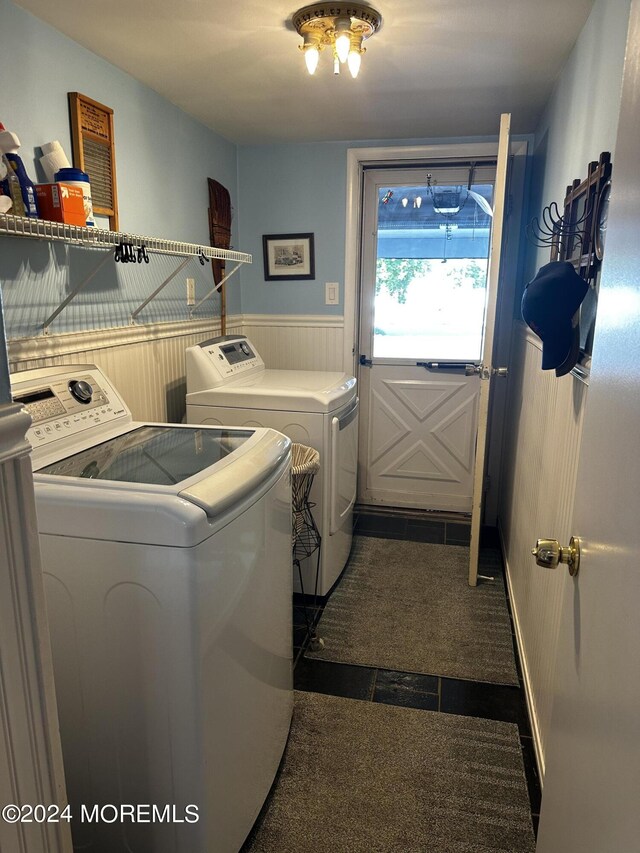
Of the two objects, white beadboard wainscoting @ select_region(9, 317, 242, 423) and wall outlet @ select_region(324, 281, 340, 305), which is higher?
→ wall outlet @ select_region(324, 281, 340, 305)

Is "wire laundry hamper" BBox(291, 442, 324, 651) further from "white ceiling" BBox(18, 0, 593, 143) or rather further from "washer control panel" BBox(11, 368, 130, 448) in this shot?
"white ceiling" BBox(18, 0, 593, 143)

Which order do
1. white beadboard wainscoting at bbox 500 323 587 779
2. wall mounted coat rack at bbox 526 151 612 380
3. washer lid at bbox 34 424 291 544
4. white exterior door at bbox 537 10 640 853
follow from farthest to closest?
white beadboard wainscoting at bbox 500 323 587 779 < wall mounted coat rack at bbox 526 151 612 380 < washer lid at bbox 34 424 291 544 < white exterior door at bbox 537 10 640 853

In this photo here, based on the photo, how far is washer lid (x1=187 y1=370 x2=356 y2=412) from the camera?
2.48m

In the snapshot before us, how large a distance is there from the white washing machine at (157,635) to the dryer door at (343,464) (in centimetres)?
111

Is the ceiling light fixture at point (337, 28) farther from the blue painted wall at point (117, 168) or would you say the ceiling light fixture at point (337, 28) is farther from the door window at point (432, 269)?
the door window at point (432, 269)

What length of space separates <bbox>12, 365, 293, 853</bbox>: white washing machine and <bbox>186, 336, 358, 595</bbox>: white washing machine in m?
1.01

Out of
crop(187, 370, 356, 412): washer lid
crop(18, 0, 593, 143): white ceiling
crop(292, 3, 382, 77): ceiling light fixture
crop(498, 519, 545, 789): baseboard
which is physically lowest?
crop(498, 519, 545, 789): baseboard

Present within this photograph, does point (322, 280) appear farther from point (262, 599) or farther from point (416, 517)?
point (262, 599)

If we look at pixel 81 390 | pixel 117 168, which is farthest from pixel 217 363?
pixel 81 390

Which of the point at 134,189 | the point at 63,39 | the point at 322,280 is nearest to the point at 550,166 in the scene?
the point at 322,280

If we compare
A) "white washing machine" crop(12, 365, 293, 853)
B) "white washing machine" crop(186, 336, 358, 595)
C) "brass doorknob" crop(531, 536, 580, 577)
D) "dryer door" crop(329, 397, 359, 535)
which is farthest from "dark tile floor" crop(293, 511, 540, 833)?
"brass doorknob" crop(531, 536, 580, 577)

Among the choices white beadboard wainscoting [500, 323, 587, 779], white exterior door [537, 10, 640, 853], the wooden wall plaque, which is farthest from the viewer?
the wooden wall plaque

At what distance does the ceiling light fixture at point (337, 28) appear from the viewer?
1783 mm

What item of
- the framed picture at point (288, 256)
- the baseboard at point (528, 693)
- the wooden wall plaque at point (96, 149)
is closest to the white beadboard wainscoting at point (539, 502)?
the baseboard at point (528, 693)
